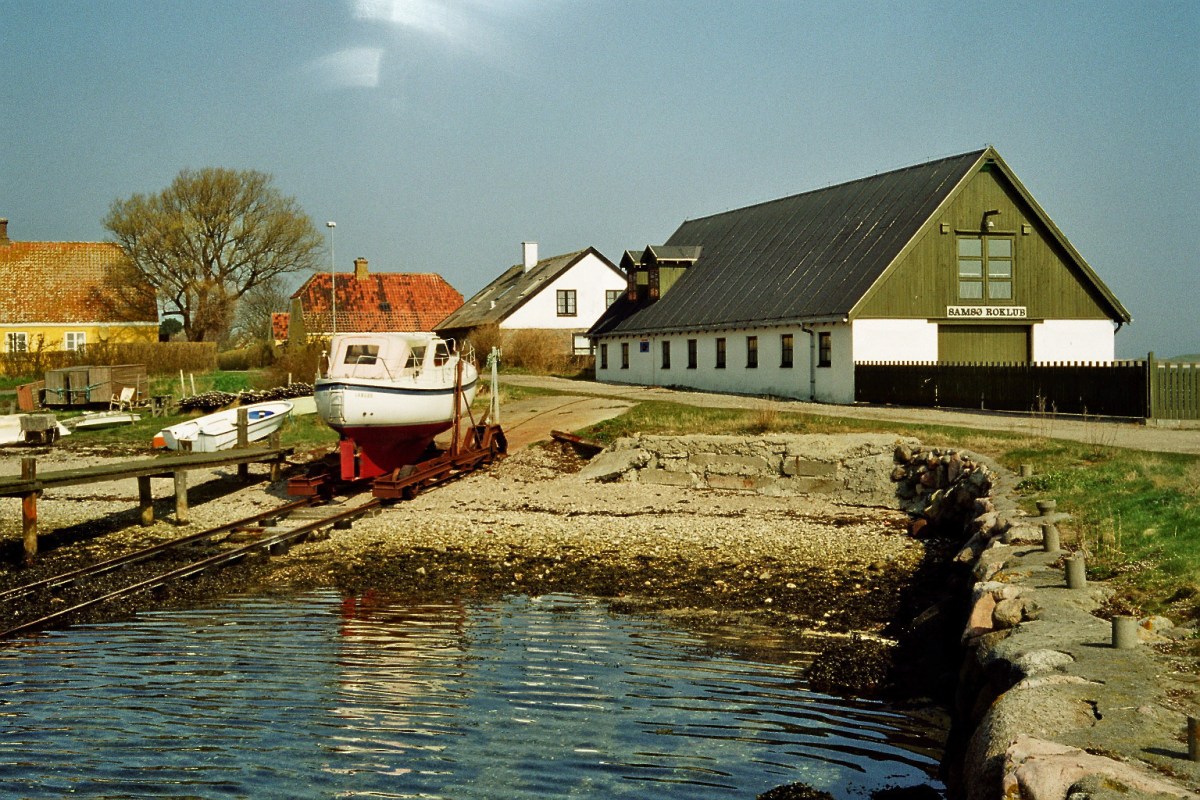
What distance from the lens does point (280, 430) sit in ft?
110

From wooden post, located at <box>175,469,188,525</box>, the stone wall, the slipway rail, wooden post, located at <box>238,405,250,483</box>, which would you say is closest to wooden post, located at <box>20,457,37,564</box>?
the slipway rail

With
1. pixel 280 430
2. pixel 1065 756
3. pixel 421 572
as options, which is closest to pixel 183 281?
pixel 280 430

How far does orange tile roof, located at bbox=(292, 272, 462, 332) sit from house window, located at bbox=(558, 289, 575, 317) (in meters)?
→ 12.5

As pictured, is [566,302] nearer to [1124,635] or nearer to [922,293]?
[922,293]

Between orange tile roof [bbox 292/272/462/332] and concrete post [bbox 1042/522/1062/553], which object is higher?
orange tile roof [bbox 292/272/462/332]

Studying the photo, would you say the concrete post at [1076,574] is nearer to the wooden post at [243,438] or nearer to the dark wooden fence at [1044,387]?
the dark wooden fence at [1044,387]

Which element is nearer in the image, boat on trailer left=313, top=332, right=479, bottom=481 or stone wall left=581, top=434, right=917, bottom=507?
stone wall left=581, top=434, right=917, bottom=507

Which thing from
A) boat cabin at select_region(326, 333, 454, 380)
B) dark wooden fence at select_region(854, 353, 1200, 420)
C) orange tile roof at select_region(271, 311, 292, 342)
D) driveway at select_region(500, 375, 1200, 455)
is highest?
orange tile roof at select_region(271, 311, 292, 342)

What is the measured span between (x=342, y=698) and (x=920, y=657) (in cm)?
535

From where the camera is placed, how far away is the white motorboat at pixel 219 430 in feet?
100

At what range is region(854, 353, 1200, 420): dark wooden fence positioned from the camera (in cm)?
2697

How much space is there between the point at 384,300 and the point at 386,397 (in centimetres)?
4816

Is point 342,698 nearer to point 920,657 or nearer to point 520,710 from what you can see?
point 520,710

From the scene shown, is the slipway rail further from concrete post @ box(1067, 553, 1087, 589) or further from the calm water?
concrete post @ box(1067, 553, 1087, 589)
